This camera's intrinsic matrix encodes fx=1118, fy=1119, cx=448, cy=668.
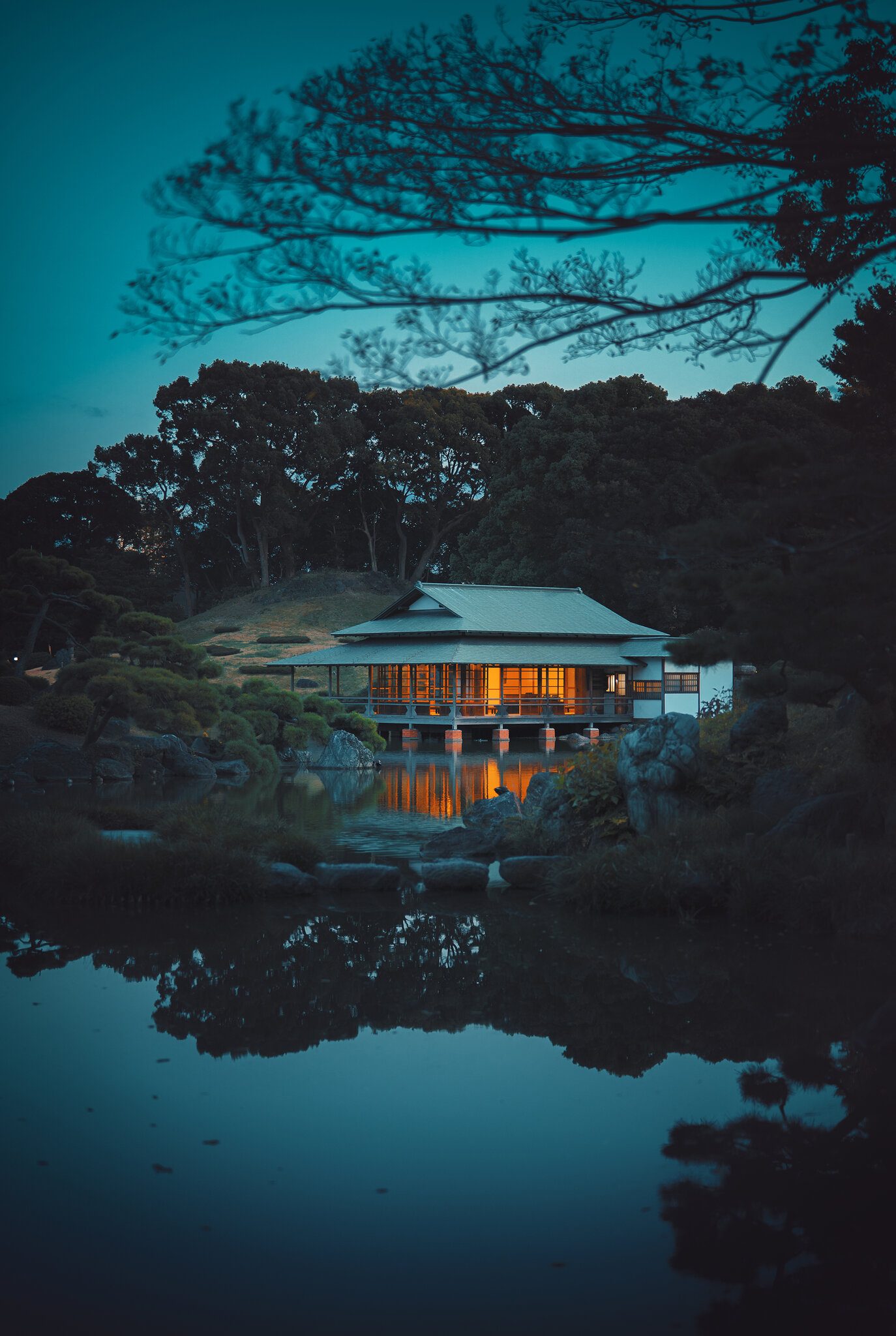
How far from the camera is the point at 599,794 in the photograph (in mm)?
11383

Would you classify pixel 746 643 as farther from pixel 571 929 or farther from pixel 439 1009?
pixel 439 1009

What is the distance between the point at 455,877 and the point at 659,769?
2.29 meters

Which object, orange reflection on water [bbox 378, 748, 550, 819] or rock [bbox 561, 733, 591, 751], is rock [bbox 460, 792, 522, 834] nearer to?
orange reflection on water [bbox 378, 748, 550, 819]

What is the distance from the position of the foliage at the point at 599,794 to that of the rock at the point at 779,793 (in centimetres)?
131

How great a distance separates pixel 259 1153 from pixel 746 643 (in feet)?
16.4

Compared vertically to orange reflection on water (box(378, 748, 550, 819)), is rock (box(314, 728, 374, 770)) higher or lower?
higher

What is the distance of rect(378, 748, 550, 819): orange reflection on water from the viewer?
17484 millimetres

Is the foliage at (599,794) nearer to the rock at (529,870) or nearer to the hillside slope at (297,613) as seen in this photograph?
the rock at (529,870)

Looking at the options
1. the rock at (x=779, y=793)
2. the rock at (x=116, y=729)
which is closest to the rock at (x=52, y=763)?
the rock at (x=116, y=729)

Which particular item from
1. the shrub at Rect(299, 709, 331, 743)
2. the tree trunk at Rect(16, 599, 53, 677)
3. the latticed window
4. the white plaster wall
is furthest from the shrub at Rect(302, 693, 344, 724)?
the white plaster wall

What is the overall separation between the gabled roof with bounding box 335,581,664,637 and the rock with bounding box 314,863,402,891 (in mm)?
23758

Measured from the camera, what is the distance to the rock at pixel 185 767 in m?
23.0

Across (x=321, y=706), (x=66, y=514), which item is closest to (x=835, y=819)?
(x=321, y=706)

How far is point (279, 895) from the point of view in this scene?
33.3 feet
